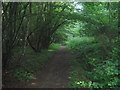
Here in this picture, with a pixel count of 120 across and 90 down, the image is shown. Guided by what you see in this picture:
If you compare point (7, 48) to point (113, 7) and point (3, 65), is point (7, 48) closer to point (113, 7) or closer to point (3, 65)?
Answer: point (3, 65)

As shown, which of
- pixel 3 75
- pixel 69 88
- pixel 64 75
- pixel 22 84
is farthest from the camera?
pixel 64 75

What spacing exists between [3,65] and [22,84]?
1.83 meters

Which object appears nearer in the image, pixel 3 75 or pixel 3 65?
pixel 3 75

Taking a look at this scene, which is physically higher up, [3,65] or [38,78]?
[3,65]

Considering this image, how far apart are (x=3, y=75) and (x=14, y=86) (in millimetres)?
1128

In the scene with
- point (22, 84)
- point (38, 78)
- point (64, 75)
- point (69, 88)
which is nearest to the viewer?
point (69, 88)

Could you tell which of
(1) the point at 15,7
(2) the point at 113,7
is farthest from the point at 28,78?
(2) the point at 113,7

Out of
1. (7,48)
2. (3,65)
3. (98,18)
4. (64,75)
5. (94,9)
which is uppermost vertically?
(94,9)

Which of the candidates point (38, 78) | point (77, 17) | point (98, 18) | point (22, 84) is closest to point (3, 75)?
point (22, 84)

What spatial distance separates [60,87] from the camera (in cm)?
612

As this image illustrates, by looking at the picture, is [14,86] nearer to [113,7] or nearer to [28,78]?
[28,78]

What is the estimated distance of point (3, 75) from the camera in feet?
22.2

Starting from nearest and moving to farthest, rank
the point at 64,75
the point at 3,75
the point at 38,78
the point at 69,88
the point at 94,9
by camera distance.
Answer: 1. the point at 69,88
2. the point at 3,75
3. the point at 38,78
4. the point at 64,75
5. the point at 94,9

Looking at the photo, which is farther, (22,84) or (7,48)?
(7,48)
